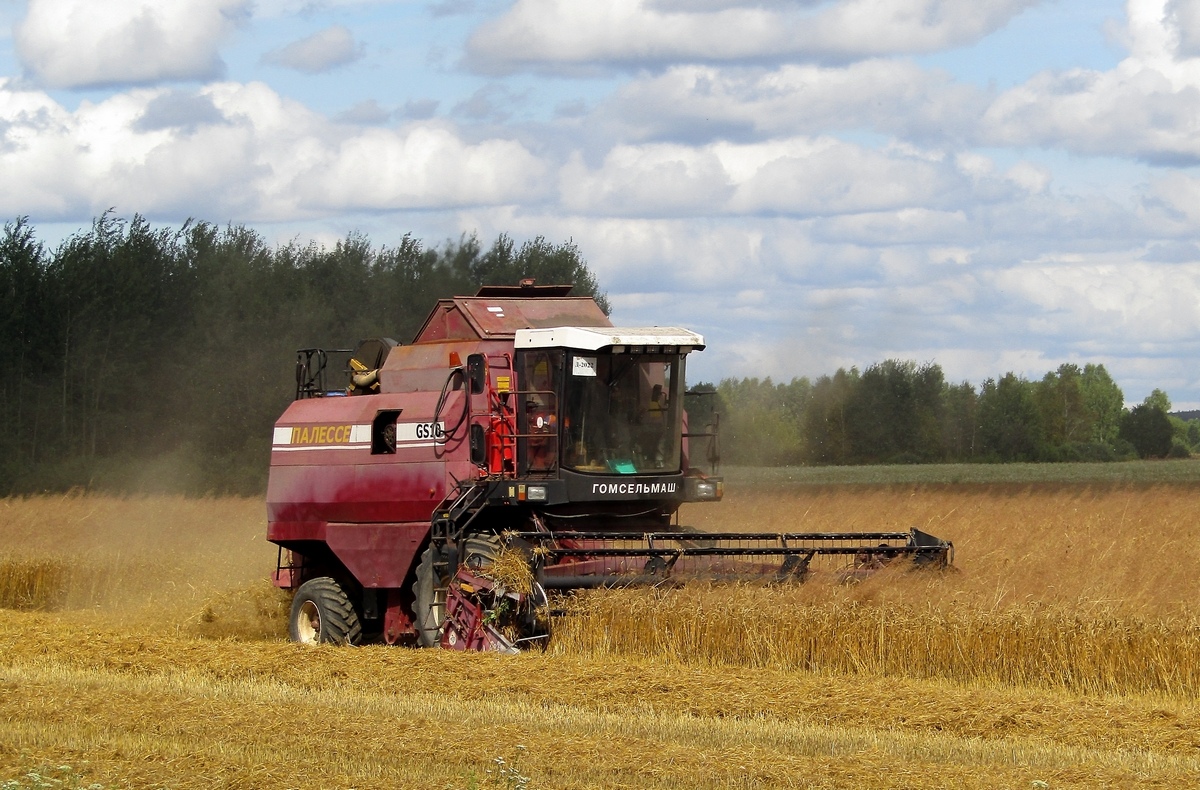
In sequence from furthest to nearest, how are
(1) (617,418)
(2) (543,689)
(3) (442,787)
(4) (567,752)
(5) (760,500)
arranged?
(5) (760,500) < (1) (617,418) < (2) (543,689) < (4) (567,752) < (3) (442,787)

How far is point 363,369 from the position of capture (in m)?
15.6

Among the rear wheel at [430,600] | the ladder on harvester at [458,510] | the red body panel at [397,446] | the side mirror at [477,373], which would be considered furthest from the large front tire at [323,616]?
the side mirror at [477,373]

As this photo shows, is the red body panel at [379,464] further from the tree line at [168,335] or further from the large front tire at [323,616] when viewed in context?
the tree line at [168,335]

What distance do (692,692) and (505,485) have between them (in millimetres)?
3533

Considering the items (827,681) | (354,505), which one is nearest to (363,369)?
(354,505)

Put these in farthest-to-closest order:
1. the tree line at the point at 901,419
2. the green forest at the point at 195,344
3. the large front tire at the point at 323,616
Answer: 1. the green forest at the point at 195,344
2. the tree line at the point at 901,419
3. the large front tire at the point at 323,616

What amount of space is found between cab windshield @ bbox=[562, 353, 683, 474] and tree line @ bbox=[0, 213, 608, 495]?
22394 mm

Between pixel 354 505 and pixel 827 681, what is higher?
pixel 354 505

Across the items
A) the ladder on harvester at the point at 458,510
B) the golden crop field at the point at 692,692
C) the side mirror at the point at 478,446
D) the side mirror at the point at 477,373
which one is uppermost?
the side mirror at the point at 477,373

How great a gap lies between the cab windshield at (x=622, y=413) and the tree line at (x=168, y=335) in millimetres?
Result: 22394

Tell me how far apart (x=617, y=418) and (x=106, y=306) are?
31433mm

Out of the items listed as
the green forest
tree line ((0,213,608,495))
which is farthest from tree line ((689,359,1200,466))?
tree line ((0,213,608,495))

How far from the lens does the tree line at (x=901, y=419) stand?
74.4 ft

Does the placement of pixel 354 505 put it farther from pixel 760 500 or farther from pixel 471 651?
pixel 760 500
